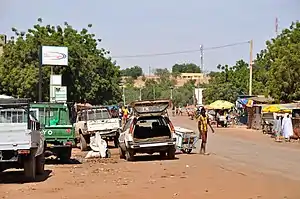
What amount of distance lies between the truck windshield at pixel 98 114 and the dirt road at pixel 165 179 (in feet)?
32.2

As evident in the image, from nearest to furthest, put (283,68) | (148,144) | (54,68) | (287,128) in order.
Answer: (148,144) → (287,128) → (283,68) → (54,68)

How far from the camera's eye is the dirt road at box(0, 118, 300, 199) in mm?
14030

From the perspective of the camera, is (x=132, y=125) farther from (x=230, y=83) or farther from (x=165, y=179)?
(x=230, y=83)

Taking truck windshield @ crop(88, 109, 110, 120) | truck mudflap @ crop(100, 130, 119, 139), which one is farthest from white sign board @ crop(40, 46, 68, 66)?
truck mudflap @ crop(100, 130, 119, 139)

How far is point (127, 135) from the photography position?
78.4 feet

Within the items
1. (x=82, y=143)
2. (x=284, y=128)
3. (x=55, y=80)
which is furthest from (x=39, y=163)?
(x=55, y=80)

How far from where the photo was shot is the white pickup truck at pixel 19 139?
16266mm

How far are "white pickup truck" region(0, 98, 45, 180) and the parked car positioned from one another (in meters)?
5.48

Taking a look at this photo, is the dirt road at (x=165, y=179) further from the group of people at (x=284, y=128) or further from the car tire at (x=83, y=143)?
the group of people at (x=284, y=128)

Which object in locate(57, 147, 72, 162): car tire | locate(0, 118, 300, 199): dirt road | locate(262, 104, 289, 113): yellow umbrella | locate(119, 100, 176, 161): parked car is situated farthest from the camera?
locate(262, 104, 289, 113): yellow umbrella

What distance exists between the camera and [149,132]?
82.4ft

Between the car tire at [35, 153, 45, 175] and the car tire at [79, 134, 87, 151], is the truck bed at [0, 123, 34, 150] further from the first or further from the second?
the car tire at [79, 134, 87, 151]

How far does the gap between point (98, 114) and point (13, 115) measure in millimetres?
16446

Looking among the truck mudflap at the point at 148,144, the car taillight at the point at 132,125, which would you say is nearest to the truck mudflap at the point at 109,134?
the car taillight at the point at 132,125
